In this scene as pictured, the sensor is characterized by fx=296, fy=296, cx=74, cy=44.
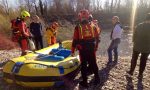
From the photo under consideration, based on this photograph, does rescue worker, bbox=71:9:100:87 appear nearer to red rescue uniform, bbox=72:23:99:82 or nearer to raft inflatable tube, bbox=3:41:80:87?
red rescue uniform, bbox=72:23:99:82

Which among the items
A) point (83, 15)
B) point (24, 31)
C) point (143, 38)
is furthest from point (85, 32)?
point (24, 31)

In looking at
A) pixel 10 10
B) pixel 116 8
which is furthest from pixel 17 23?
pixel 116 8

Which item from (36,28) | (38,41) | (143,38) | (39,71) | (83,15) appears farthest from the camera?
(38,41)

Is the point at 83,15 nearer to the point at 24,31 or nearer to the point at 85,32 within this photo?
the point at 85,32

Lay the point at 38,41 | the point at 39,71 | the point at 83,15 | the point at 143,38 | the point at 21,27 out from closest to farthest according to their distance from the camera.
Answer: the point at 39,71 → the point at 83,15 → the point at 143,38 → the point at 21,27 → the point at 38,41

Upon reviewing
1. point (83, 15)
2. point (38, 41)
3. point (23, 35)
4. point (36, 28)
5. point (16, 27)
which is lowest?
→ point (38, 41)

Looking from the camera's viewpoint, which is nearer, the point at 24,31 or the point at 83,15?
the point at 83,15

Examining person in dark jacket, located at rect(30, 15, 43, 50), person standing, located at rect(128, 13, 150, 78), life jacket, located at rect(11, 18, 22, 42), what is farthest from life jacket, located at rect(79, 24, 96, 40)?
person in dark jacket, located at rect(30, 15, 43, 50)

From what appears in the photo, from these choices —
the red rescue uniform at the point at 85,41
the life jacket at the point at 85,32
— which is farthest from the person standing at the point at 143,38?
the life jacket at the point at 85,32

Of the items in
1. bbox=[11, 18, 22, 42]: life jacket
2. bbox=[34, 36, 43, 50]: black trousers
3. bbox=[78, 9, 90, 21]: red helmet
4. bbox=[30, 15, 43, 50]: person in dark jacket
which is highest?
bbox=[78, 9, 90, 21]: red helmet

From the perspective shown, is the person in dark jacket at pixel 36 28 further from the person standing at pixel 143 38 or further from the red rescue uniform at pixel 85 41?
the person standing at pixel 143 38

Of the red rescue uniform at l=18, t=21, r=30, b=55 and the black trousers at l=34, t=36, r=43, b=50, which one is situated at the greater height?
the red rescue uniform at l=18, t=21, r=30, b=55

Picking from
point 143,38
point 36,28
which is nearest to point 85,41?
point 143,38

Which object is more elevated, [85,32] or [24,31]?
[85,32]
